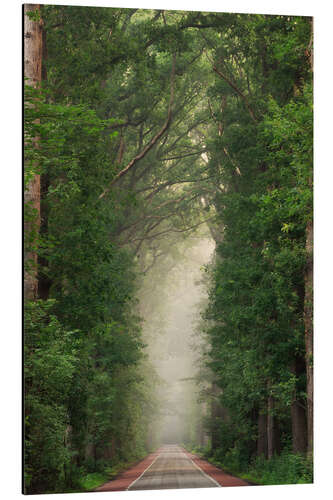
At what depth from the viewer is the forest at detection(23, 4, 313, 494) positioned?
1092cm

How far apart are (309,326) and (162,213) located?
190 inches

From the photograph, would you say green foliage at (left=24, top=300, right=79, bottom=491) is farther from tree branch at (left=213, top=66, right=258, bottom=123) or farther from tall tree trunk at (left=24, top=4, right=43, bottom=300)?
tree branch at (left=213, top=66, right=258, bottom=123)

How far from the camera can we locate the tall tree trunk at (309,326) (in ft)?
37.7

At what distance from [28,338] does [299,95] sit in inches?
254

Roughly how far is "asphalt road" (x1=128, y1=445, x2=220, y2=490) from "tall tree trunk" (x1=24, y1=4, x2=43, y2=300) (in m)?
3.44

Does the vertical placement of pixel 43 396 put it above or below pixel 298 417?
above

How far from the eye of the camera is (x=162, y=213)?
15.4m

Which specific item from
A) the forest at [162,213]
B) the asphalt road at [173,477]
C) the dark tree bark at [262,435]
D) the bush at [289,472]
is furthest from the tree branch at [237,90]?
the dark tree bark at [262,435]

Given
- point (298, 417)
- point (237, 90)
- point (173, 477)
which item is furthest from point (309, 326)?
point (237, 90)

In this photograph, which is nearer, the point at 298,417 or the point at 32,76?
the point at 32,76

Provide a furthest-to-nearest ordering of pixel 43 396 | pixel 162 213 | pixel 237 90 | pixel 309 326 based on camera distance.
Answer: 1. pixel 162 213
2. pixel 237 90
3. pixel 309 326
4. pixel 43 396

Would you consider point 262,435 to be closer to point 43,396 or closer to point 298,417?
point 298,417

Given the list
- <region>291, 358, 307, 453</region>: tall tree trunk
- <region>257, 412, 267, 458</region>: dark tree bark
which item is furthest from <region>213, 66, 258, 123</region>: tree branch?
<region>257, 412, 267, 458</region>: dark tree bark
